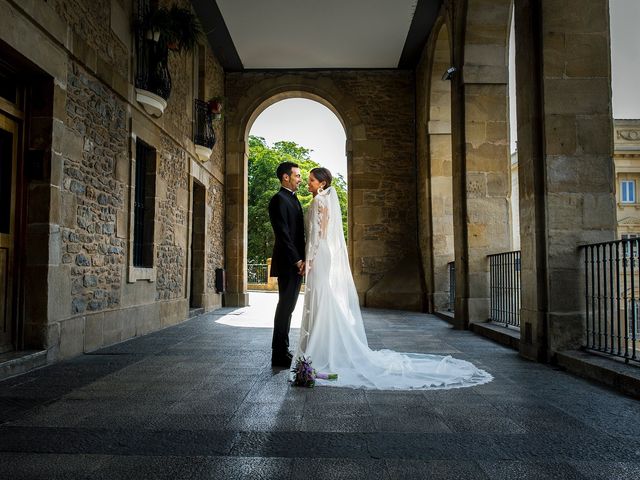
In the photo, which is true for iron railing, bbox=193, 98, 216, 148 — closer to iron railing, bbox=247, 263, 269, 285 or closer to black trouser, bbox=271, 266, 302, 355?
black trouser, bbox=271, 266, 302, 355

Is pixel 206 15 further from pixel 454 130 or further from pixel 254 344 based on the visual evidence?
pixel 254 344

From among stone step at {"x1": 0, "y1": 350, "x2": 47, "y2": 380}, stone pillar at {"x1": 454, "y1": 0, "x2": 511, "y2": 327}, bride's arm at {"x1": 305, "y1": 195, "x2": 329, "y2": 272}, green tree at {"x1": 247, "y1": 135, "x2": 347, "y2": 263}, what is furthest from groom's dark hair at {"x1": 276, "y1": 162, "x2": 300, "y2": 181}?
green tree at {"x1": 247, "y1": 135, "x2": 347, "y2": 263}

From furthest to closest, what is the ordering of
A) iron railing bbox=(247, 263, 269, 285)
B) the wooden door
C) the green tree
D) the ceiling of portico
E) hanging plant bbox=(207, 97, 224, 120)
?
the green tree < iron railing bbox=(247, 263, 269, 285) < hanging plant bbox=(207, 97, 224, 120) < the ceiling of portico < the wooden door

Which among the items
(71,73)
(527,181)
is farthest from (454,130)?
(71,73)

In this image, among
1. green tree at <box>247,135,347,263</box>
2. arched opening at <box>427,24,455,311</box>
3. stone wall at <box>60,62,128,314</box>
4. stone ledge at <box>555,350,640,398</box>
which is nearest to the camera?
stone ledge at <box>555,350,640,398</box>

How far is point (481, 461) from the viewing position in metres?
2.36

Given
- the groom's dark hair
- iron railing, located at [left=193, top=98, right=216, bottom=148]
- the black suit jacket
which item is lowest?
the black suit jacket

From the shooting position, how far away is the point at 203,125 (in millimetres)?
10734

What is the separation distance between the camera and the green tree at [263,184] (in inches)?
1184

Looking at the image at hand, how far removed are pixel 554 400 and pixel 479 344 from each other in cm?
278

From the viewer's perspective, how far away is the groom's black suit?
4.72 metres

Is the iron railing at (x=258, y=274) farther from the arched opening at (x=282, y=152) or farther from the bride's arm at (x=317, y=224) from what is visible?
the bride's arm at (x=317, y=224)

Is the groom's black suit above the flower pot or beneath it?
beneath

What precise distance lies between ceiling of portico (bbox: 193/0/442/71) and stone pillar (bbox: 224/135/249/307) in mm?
2170
